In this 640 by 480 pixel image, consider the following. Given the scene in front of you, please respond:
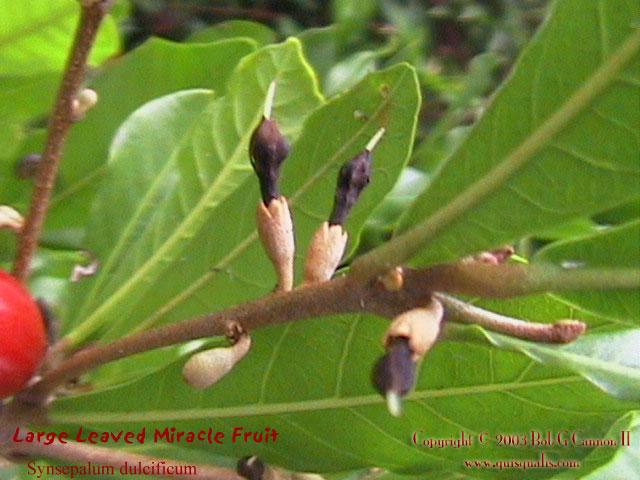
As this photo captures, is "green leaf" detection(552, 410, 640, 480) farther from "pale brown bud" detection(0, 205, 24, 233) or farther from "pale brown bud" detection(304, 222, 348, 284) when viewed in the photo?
"pale brown bud" detection(0, 205, 24, 233)

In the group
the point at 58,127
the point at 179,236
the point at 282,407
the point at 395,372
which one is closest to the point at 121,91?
the point at 179,236

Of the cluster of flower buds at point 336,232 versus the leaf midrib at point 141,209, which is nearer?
the cluster of flower buds at point 336,232

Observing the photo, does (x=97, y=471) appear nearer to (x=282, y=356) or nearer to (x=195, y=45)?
(x=282, y=356)

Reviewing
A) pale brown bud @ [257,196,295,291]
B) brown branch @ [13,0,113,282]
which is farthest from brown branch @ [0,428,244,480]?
pale brown bud @ [257,196,295,291]

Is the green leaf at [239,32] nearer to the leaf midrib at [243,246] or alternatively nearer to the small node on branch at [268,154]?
the leaf midrib at [243,246]

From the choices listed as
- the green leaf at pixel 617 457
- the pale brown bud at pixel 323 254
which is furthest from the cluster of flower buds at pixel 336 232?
the green leaf at pixel 617 457

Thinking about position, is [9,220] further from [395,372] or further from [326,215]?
[395,372]

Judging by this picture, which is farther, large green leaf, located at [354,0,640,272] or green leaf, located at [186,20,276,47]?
green leaf, located at [186,20,276,47]
